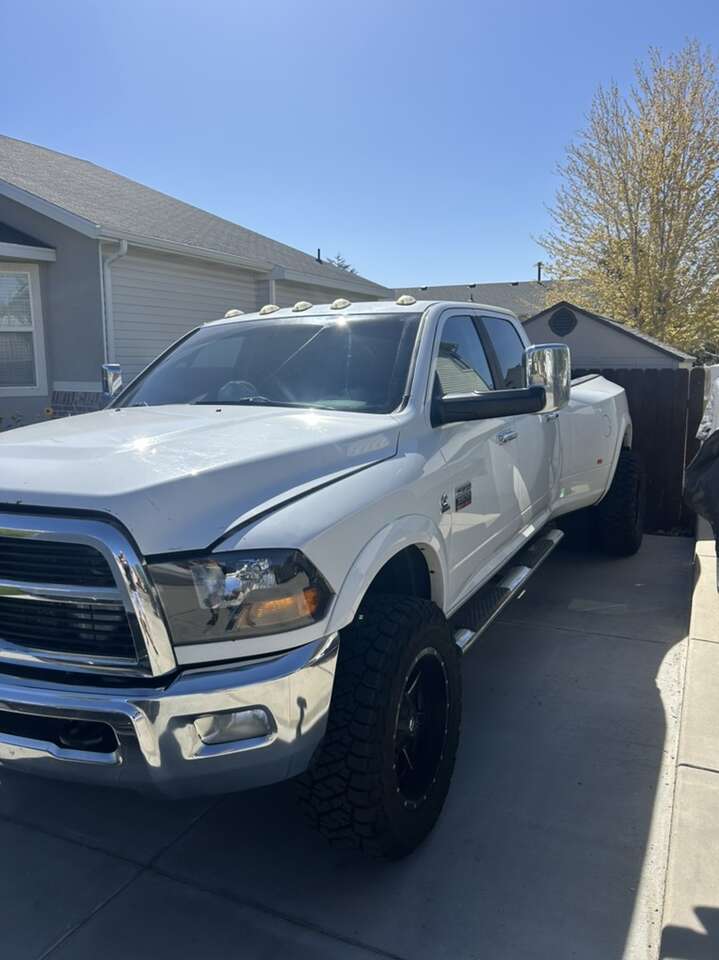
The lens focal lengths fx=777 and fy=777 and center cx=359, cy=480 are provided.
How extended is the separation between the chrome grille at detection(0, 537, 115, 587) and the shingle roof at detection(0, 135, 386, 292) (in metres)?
8.48

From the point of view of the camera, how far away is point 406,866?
2816 millimetres

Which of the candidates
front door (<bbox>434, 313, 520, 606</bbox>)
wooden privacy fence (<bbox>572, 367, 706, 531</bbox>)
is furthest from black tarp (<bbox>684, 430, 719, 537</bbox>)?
wooden privacy fence (<bbox>572, 367, 706, 531</bbox>)

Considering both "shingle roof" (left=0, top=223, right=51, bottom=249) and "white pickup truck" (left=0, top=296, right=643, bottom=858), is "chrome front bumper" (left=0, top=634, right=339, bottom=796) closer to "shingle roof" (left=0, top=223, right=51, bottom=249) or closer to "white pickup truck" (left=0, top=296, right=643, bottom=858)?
"white pickup truck" (left=0, top=296, right=643, bottom=858)

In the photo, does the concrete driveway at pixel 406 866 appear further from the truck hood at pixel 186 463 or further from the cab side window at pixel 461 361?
the cab side window at pixel 461 361

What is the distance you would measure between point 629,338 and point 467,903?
7.72 meters

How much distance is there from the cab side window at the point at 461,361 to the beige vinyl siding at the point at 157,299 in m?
7.39

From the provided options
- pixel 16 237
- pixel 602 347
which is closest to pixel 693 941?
pixel 602 347

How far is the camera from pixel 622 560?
6.89 metres

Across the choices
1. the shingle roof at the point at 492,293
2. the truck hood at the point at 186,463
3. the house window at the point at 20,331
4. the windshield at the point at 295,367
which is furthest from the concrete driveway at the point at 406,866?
the shingle roof at the point at 492,293

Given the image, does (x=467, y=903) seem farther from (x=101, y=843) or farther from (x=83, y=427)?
(x=83, y=427)

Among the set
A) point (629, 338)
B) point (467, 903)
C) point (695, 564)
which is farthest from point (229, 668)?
point (629, 338)

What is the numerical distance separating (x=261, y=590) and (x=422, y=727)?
1.12 metres

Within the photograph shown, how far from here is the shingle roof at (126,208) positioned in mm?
10547

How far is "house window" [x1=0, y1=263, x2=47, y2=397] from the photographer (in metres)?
10.3
